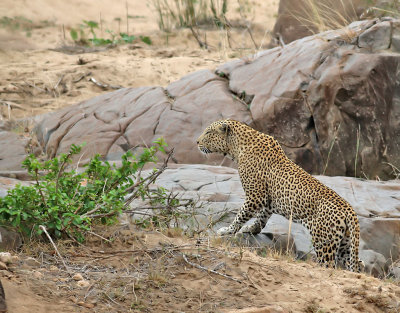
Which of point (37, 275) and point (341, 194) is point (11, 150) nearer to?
point (341, 194)

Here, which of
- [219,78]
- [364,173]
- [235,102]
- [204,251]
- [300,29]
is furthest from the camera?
[300,29]

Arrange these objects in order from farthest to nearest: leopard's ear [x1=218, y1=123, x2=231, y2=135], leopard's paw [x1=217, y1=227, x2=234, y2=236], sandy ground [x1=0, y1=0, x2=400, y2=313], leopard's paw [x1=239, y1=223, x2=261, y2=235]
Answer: leopard's ear [x1=218, y1=123, x2=231, y2=135], leopard's paw [x1=239, y1=223, x2=261, y2=235], leopard's paw [x1=217, y1=227, x2=234, y2=236], sandy ground [x1=0, y1=0, x2=400, y2=313]

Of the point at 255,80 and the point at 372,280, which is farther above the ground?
the point at 255,80

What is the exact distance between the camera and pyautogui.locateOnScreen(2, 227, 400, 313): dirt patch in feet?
13.9

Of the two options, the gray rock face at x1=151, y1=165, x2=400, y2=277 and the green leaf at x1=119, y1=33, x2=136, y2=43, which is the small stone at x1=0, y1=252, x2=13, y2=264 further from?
the green leaf at x1=119, y1=33, x2=136, y2=43

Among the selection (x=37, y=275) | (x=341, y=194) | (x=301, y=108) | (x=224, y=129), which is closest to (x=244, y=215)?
(x=224, y=129)

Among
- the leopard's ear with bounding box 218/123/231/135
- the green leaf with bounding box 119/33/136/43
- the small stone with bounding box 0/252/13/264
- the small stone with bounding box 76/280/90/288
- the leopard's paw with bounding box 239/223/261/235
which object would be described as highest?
the green leaf with bounding box 119/33/136/43

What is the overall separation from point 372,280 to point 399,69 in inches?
219

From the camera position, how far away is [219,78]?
11.4 m

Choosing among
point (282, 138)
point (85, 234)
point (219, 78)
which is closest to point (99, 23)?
point (219, 78)

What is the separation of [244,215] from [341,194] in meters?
1.75

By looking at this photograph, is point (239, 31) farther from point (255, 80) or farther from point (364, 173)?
point (364, 173)

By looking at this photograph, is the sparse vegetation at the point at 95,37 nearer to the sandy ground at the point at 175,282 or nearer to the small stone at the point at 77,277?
the sandy ground at the point at 175,282

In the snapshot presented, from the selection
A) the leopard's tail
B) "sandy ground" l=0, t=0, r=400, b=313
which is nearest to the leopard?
the leopard's tail
